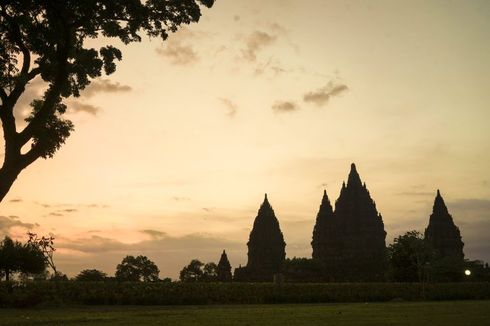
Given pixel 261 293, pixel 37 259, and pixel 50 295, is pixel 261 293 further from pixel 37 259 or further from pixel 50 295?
pixel 37 259

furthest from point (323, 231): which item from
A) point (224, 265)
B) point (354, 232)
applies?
point (224, 265)

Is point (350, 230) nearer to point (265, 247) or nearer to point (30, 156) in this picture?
point (265, 247)

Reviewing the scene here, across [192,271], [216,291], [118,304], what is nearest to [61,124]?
[118,304]

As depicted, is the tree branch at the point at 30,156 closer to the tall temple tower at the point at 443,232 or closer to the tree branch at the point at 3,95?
the tree branch at the point at 3,95

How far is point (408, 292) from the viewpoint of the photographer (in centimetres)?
5356

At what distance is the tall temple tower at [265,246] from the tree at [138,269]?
957 inches

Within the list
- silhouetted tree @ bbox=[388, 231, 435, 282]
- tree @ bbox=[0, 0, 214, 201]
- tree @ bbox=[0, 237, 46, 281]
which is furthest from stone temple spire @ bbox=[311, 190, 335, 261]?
tree @ bbox=[0, 0, 214, 201]

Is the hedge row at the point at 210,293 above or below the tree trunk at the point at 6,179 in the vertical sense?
below

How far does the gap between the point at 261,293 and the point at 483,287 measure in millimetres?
25945

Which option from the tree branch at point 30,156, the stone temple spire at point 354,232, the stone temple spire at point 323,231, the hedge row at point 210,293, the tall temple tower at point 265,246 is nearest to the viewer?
the tree branch at point 30,156

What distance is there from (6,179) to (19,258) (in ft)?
150

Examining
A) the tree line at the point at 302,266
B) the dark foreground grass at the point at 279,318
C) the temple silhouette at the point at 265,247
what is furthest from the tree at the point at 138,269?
the dark foreground grass at the point at 279,318

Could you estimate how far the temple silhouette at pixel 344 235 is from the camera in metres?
98.2

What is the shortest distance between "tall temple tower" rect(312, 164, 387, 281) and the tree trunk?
84558 millimetres
